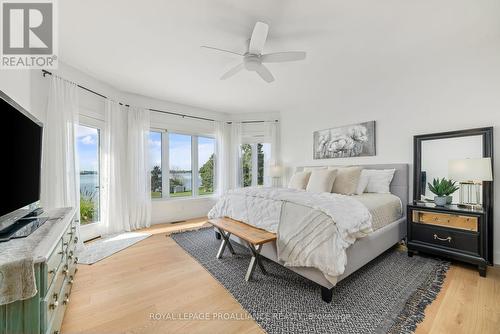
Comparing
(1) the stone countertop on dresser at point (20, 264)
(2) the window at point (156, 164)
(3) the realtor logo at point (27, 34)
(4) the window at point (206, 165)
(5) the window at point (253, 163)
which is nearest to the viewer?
(1) the stone countertop on dresser at point (20, 264)

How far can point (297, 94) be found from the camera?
4.04 metres

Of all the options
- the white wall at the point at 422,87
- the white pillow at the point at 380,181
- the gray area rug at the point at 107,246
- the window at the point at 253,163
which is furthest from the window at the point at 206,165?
the white pillow at the point at 380,181

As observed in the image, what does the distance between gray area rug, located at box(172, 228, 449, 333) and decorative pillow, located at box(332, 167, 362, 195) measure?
3.06 ft

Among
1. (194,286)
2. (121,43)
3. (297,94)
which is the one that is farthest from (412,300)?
(121,43)

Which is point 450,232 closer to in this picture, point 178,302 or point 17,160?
point 178,302

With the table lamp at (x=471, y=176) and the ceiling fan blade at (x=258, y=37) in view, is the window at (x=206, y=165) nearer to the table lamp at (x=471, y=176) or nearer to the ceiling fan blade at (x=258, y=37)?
the ceiling fan blade at (x=258, y=37)

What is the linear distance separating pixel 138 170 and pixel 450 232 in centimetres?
467

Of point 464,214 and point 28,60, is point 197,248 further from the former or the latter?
point 464,214

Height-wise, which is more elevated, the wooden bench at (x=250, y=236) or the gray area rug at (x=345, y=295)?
the wooden bench at (x=250, y=236)

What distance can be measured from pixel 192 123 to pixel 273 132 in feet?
6.35

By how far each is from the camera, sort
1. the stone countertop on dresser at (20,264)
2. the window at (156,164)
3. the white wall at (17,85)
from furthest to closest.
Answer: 1. the window at (156,164)
2. the white wall at (17,85)
3. the stone countertop on dresser at (20,264)

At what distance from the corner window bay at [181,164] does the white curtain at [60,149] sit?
1509 mm

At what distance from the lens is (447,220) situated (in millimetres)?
2387

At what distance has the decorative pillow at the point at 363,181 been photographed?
10.2 ft
